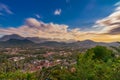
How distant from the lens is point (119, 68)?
2205cm

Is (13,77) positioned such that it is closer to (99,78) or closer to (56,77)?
(56,77)

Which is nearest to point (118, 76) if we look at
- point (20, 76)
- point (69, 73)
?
point (69, 73)

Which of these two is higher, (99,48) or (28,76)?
(99,48)

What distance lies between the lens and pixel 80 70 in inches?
890

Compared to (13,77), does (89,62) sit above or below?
above

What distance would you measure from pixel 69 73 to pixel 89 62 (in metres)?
4.04

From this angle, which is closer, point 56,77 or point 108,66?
point 108,66

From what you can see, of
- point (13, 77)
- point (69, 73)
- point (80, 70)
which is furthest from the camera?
point (13, 77)

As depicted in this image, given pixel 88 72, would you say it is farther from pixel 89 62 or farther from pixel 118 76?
pixel 118 76

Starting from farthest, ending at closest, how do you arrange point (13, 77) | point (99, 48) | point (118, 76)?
point (99, 48), point (13, 77), point (118, 76)

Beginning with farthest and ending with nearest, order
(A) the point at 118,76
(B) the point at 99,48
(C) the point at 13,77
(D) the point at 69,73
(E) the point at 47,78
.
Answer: (B) the point at 99,48 < (C) the point at 13,77 < (E) the point at 47,78 < (D) the point at 69,73 < (A) the point at 118,76

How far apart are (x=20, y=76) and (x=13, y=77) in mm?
950

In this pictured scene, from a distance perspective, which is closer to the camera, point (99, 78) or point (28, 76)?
point (99, 78)

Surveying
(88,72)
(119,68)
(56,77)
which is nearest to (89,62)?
(88,72)
